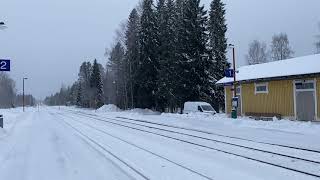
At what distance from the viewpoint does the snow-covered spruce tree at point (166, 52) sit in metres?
60.5

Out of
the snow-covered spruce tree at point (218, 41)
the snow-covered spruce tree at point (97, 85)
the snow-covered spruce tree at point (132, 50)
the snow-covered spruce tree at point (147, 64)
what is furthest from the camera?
the snow-covered spruce tree at point (97, 85)

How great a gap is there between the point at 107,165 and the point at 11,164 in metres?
3.06

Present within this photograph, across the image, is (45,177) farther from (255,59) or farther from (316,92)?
(255,59)

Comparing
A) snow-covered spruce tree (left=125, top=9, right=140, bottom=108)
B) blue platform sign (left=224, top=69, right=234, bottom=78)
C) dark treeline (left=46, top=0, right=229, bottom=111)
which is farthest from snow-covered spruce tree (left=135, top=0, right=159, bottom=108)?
blue platform sign (left=224, top=69, right=234, bottom=78)

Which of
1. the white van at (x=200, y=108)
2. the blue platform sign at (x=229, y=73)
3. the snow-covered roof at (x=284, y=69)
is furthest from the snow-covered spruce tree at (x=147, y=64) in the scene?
the blue platform sign at (x=229, y=73)

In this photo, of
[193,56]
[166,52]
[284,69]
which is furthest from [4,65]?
[166,52]

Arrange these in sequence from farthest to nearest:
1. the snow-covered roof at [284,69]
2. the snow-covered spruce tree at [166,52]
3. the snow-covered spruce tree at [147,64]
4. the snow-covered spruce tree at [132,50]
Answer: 1. the snow-covered spruce tree at [132,50]
2. the snow-covered spruce tree at [147,64]
3. the snow-covered spruce tree at [166,52]
4. the snow-covered roof at [284,69]

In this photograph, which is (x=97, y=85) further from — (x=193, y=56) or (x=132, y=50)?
(x=193, y=56)

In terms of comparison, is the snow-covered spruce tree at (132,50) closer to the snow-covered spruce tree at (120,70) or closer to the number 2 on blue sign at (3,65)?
the snow-covered spruce tree at (120,70)

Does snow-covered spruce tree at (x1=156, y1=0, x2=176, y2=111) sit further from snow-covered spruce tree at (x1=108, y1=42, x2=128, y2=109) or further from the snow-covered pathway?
the snow-covered pathway

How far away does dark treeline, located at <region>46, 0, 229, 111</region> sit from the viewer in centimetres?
5697

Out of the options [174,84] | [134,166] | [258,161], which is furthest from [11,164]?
[174,84]

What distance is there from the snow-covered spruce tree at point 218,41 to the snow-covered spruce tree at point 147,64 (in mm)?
8021

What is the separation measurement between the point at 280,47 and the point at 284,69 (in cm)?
6513
